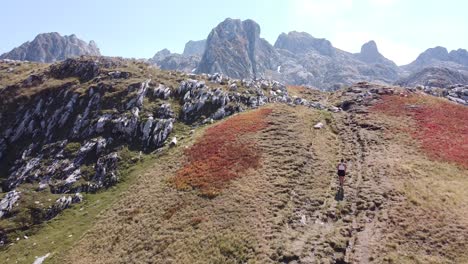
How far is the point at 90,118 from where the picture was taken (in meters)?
77.8

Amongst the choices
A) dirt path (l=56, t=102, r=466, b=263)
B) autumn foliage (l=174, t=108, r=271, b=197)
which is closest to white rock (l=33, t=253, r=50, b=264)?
dirt path (l=56, t=102, r=466, b=263)

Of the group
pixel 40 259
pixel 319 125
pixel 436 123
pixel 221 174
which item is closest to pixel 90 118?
pixel 40 259

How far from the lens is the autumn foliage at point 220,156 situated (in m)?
48.5

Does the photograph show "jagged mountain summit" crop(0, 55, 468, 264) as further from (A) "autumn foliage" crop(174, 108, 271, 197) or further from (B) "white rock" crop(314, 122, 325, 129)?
(B) "white rock" crop(314, 122, 325, 129)

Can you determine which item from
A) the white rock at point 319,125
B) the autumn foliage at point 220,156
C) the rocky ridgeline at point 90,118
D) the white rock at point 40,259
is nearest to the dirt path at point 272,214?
the autumn foliage at point 220,156

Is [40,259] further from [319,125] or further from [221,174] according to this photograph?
[319,125]

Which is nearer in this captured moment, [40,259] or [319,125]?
[40,259]

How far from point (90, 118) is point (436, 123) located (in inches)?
2576

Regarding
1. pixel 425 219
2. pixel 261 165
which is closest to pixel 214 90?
pixel 261 165

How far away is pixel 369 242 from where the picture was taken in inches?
1267

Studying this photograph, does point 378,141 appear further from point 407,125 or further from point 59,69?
point 59,69

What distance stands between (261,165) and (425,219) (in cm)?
2163

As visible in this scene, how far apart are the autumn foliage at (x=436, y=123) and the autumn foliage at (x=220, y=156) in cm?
2407

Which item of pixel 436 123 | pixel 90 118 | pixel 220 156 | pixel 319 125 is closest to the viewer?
pixel 220 156
